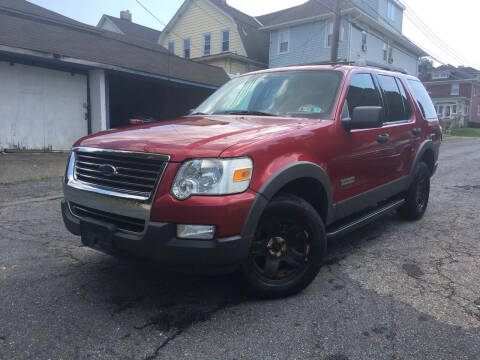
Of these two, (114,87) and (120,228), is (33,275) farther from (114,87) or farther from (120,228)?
(114,87)

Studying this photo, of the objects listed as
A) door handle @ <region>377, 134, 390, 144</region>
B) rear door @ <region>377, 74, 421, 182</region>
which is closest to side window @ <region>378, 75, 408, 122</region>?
rear door @ <region>377, 74, 421, 182</region>

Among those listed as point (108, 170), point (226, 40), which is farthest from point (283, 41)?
point (108, 170)

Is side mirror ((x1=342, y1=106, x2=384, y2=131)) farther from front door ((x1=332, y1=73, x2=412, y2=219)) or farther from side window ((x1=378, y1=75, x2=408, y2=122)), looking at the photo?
side window ((x1=378, y1=75, x2=408, y2=122))

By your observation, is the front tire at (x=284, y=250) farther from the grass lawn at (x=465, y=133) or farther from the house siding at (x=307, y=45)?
the grass lawn at (x=465, y=133)

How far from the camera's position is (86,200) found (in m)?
3.03

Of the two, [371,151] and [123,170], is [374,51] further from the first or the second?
[123,170]

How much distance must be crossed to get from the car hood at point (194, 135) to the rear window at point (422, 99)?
262 centimetres

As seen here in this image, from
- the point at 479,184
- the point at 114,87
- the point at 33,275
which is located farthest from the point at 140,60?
the point at 33,275

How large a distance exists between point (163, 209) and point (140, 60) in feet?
42.3

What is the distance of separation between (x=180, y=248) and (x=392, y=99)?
3.35 meters

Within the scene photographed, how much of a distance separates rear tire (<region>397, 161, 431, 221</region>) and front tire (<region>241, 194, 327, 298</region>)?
2525 millimetres

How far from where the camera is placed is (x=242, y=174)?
2.71 metres

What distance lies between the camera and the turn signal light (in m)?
2.67

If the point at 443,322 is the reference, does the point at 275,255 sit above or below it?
above
